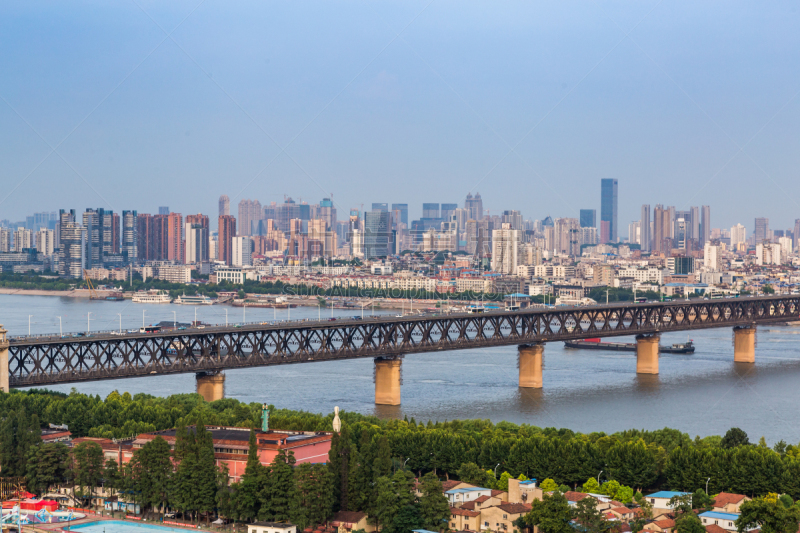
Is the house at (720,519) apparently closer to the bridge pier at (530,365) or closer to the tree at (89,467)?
the tree at (89,467)

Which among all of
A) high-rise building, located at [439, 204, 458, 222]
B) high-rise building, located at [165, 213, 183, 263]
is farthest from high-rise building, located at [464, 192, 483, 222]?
high-rise building, located at [165, 213, 183, 263]

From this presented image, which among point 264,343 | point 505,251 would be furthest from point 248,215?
point 264,343

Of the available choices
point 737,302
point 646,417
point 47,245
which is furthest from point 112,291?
point 646,417

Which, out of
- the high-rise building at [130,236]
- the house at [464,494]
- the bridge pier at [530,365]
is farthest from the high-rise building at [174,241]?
the house at [464,494]

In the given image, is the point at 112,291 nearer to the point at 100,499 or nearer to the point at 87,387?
the point at 87,387

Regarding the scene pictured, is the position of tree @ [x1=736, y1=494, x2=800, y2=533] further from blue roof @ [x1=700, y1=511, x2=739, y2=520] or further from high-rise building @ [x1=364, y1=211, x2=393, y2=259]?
high-rise building @ [x1=364, y1=211, x2=393, y2=259]

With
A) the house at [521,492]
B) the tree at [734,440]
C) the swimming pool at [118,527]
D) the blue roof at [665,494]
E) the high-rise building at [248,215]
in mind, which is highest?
the high-rise building at [248,215]

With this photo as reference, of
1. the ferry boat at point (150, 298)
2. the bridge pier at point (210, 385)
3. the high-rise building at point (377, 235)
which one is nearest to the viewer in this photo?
the bridge pier at point (210, 385)
